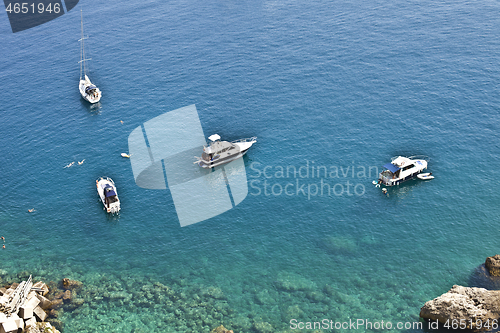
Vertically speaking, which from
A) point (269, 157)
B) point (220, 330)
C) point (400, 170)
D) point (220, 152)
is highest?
point (220, 152)

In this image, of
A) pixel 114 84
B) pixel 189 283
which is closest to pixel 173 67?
pixel 114 84

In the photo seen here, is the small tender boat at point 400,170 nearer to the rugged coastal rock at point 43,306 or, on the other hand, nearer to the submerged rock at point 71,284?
the submerged rock at point 71,284

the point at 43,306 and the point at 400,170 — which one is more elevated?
the point at 43,306

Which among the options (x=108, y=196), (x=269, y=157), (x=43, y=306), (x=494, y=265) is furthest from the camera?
(x=269, y=157)

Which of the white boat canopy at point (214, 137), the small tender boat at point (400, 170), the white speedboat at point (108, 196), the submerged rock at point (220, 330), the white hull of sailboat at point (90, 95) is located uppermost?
the white hull of sailboat at point (90, 95)

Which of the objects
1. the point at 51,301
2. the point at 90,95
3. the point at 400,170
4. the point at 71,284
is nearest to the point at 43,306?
the point at 51,301

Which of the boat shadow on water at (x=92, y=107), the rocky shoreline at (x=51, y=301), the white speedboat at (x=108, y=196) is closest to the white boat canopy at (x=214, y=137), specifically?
the white speedboat at (x=108, y=196)

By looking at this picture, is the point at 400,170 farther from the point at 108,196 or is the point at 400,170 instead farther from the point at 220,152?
the point at 108,196
